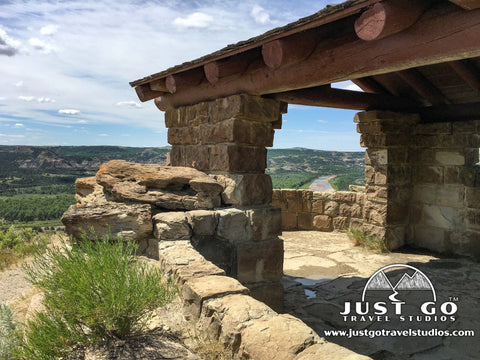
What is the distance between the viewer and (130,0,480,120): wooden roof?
238 centimetres

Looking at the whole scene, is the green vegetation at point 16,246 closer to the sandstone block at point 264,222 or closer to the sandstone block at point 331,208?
the sandstone block at point 264,222

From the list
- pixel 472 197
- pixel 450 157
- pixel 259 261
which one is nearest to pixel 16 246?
pixel 259 261

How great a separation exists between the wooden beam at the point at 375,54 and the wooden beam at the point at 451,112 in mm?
3717

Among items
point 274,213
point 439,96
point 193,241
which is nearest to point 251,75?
point 274,213

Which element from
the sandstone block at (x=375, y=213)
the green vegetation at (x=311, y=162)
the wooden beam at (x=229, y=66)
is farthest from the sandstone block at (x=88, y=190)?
the green vegetation at (x=311, y=162)

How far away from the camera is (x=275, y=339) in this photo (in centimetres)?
175

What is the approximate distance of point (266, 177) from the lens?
13.1ft

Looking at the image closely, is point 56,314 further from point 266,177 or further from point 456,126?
point 456,126

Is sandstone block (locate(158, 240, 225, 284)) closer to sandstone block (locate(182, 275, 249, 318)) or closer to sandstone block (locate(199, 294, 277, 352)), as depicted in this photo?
sandstone block (locate(182, 275, 249, 318))

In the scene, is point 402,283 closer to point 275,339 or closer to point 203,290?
A: point 203,290

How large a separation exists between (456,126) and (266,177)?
3.77 m

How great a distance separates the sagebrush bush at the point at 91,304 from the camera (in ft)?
6.14

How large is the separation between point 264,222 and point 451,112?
406cm

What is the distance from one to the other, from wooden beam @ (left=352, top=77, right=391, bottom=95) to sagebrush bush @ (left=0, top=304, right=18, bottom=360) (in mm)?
5345
